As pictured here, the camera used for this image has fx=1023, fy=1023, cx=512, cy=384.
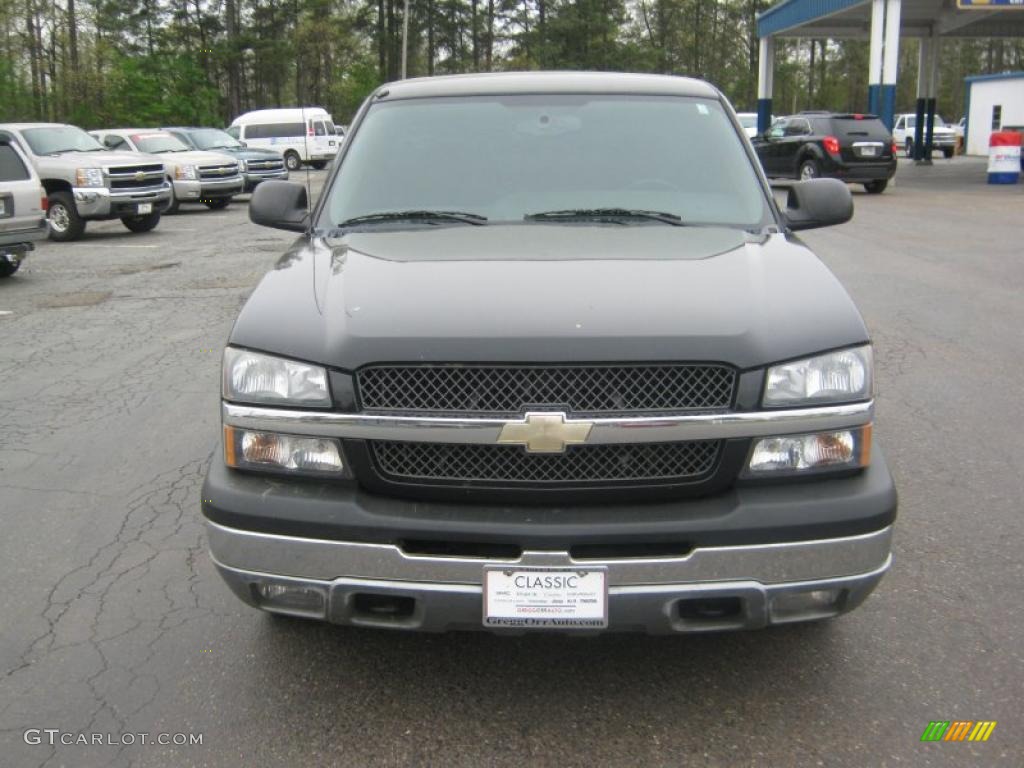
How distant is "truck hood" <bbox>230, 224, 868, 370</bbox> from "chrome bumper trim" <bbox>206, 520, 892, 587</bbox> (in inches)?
19.6

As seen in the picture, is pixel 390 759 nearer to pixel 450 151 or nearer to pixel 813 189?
pixel 450 151

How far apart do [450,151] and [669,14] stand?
71.7 meters

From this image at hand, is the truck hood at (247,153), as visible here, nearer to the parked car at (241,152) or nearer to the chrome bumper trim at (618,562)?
the parked car at (241,152)

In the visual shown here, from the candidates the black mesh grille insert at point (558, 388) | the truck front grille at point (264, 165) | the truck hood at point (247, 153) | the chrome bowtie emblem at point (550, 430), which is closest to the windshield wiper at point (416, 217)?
the black mesh grille insert at point (558, 388)

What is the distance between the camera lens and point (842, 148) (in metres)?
21.7

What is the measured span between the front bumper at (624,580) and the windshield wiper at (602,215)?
1.53m

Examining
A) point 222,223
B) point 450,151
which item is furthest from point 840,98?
point 450,151

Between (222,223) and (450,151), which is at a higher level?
(450,151)

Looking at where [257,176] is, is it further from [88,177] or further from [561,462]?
[561,462]

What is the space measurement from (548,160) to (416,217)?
616 mm

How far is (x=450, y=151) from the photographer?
412 cm

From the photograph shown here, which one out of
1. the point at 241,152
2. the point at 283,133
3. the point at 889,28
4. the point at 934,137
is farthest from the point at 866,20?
the point at 241,152

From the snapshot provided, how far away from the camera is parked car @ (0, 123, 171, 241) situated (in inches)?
655

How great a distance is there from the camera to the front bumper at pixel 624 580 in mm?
2623
